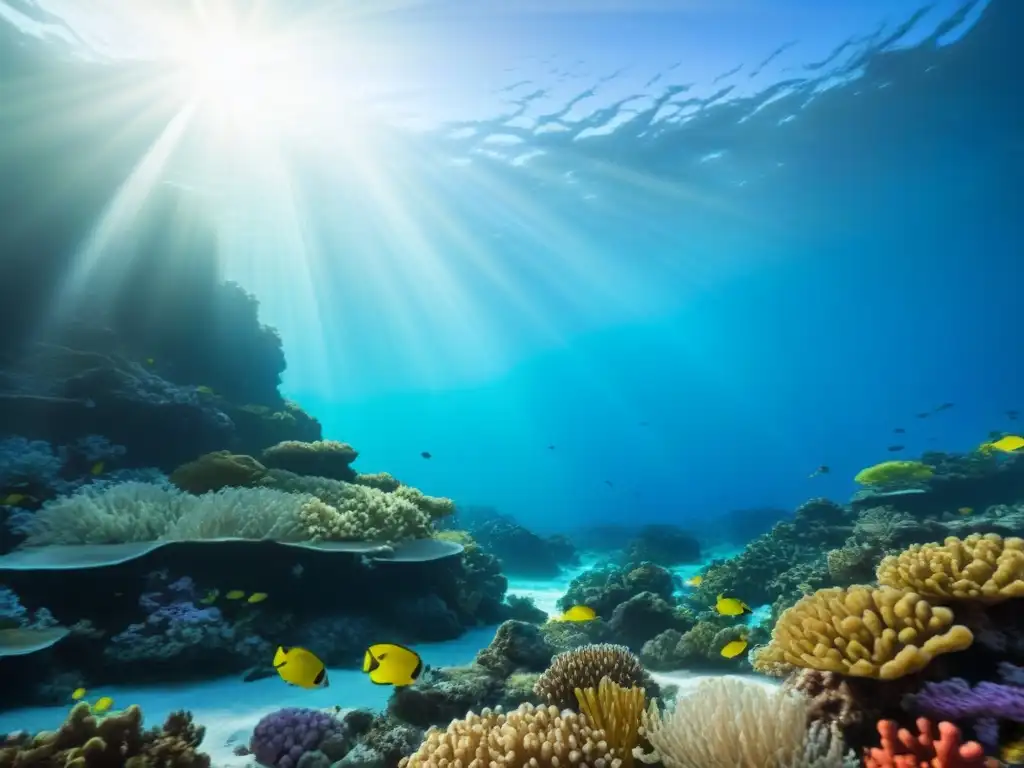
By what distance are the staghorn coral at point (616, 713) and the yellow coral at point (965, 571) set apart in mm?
1799

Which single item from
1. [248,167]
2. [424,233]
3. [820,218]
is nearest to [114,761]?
[248,167]

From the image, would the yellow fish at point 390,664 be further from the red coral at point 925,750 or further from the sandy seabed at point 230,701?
the red coral at point 925,750

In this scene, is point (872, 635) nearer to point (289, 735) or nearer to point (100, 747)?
point (289, 735)

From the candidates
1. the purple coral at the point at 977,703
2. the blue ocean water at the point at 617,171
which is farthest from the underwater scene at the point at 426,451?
the blue ocean water at the point at 617,171

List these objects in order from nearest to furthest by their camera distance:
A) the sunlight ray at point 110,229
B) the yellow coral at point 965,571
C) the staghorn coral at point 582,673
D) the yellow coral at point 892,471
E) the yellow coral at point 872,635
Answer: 1. the yellow coral at point 872,635
2. the yellow coral at point 965,571
3. the staghorn coral at point 582,673
4. the yellow coral at point 892,471
5. the sunlight ray at point 110,229

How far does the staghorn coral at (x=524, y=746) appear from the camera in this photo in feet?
8.79

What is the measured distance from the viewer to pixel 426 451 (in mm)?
23000

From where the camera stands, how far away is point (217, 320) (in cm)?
1636

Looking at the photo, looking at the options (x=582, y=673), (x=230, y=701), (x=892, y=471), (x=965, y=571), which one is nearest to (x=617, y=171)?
(x=892, y=471)

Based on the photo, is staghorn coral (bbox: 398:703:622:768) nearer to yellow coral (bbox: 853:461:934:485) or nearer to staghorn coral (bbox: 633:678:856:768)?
staghorn coral (bbox: 633:678:856:768)

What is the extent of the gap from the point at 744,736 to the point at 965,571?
5.47 ft

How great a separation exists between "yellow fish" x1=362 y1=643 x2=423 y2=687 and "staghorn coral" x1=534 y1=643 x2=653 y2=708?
5.18 feet

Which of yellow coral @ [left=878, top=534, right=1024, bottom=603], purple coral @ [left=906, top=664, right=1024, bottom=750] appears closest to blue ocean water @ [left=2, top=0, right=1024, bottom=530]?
yellow coral @ [left=878, top=534, right=1024, bottom=603]

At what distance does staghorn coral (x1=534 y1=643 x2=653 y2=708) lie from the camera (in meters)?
4.80
